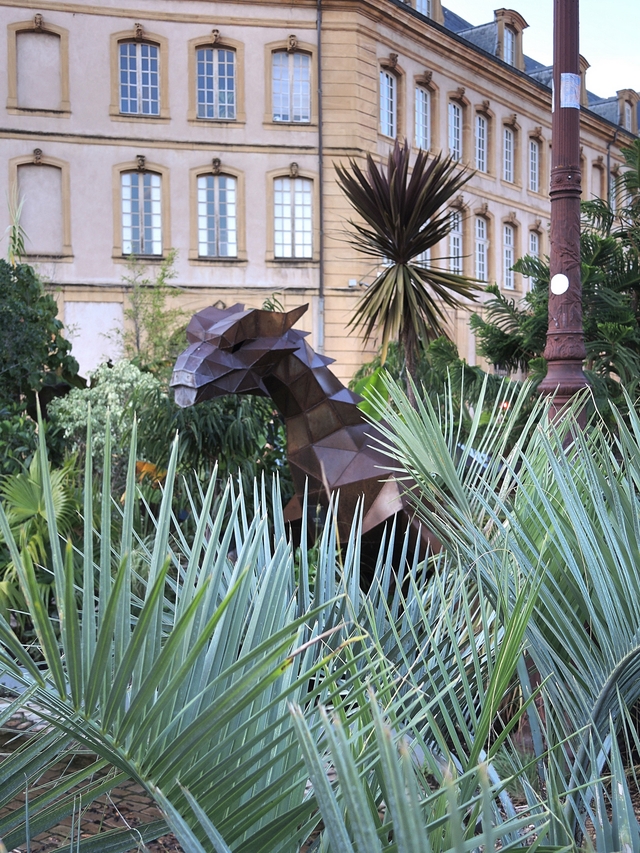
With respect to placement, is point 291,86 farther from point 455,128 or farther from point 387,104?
point 455,128

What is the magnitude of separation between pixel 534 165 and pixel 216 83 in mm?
12280

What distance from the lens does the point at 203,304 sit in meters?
21.3

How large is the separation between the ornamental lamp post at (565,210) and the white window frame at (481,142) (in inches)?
930

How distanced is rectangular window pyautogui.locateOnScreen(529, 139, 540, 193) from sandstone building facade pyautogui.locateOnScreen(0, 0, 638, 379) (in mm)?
7806

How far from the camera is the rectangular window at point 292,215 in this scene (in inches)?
864

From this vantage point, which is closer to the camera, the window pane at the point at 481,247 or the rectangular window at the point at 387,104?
the rectangular window at the point at 387,104

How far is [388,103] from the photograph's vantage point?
76.6 ft

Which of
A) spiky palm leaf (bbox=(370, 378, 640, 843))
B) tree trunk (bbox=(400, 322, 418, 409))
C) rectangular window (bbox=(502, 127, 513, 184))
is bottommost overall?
spiky palm leaf (bbox=(370, 378, 640, 843))

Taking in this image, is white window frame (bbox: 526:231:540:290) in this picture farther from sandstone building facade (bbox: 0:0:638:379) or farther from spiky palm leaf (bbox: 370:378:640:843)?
spiky palm leaf (bbox: 370:378:640:843)

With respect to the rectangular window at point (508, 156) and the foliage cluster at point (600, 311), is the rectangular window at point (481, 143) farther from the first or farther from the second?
the foliage cluster at point (600, 311)

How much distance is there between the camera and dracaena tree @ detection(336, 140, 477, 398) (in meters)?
6.99

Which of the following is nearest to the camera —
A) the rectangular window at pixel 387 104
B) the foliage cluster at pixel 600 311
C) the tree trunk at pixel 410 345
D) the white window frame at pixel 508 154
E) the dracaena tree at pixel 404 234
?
the foliage cluster at pixel 600 311

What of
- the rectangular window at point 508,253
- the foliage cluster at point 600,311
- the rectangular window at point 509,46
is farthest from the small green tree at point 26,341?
the rectangular window at point 509,46

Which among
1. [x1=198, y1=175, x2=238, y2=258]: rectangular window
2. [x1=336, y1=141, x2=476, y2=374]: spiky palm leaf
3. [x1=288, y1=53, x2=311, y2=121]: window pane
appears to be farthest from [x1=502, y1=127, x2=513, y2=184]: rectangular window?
[x1=336, y1=141, x2=476, y2=374]: spiky palm leaf
